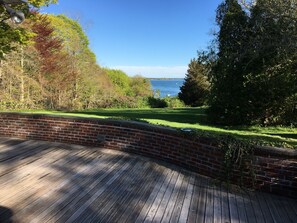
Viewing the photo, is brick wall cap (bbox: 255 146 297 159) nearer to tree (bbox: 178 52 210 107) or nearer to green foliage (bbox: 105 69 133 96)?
tree (bbox: 178 52 210 107)

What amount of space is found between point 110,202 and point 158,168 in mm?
1521

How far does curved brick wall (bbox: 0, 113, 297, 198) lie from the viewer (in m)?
4.25

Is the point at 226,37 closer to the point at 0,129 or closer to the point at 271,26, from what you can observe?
the point at 271,26

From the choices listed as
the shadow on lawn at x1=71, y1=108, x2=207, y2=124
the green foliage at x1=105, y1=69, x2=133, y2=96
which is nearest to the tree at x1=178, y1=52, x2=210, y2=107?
the green foliage at x1=105, y1=69, x2=133, y2=96

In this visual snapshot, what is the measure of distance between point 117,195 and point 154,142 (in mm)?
1831

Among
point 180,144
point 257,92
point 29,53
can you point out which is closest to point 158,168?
point 180,144

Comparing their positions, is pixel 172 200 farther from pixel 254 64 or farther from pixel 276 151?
pixel 254 64

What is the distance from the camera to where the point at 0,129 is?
7.18 meters

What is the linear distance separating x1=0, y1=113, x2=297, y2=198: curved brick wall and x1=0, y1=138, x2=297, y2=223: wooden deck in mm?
199

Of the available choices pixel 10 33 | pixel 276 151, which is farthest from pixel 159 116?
pixel 276 151

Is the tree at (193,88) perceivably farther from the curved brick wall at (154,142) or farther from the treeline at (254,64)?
the curved brick wall at (154,142)

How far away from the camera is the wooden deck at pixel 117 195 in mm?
3475

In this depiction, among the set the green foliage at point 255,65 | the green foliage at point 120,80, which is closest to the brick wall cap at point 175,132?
the green foliage at point 255,65

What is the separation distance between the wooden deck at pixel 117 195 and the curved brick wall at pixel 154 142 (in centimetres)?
20
